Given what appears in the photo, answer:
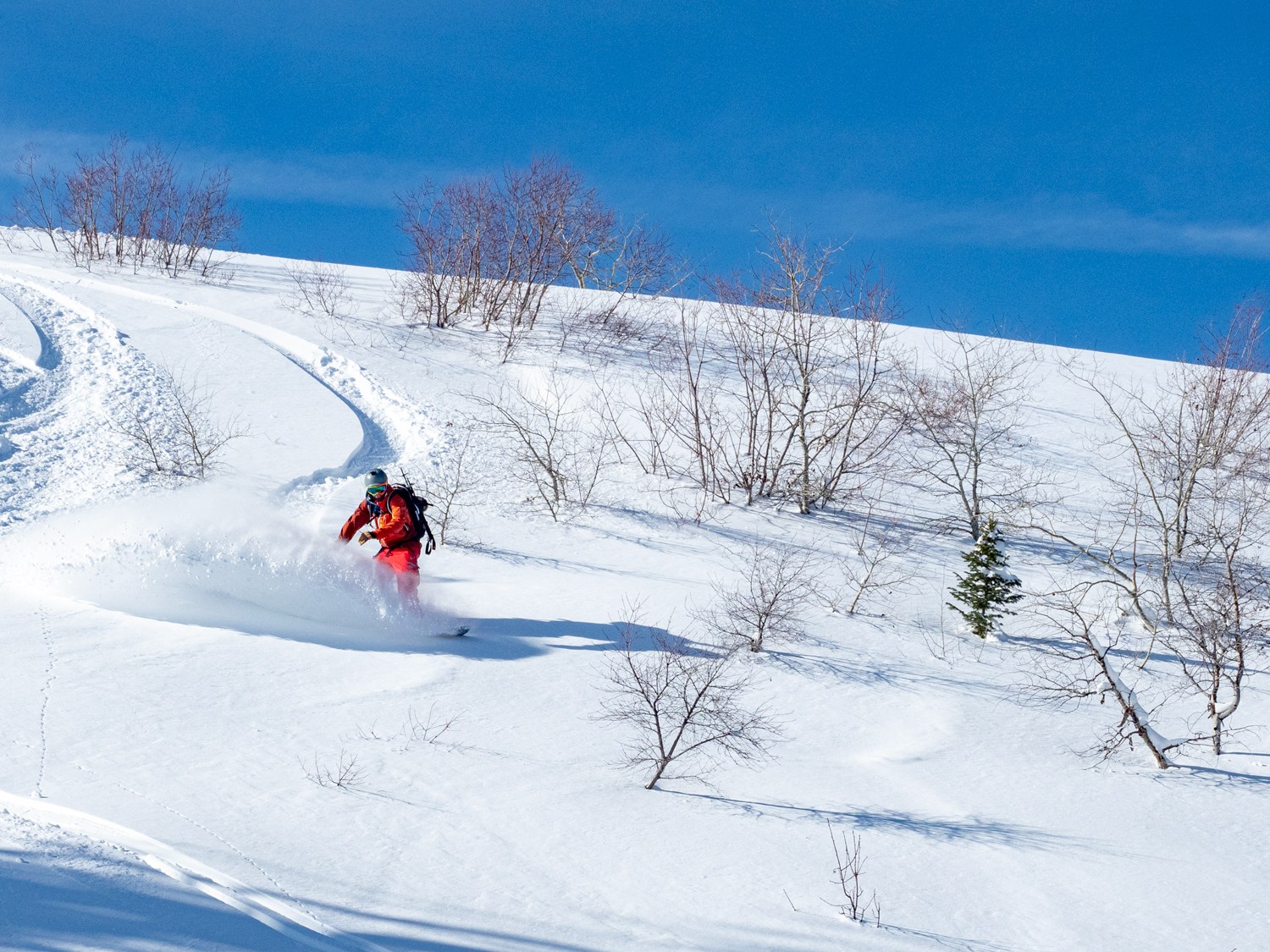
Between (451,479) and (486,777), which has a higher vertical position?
(451,479)

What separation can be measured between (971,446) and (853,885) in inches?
485

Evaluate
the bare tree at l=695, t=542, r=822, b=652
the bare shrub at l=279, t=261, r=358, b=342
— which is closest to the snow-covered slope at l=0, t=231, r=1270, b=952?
the bare tree at l=695, t=542, r=822, b=652

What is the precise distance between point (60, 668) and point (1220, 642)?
11880 millimetres

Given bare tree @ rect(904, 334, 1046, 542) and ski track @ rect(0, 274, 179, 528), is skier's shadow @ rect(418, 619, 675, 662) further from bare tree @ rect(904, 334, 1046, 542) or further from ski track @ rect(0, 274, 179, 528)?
bare tree @ rect(904, 334, 1046, 542)

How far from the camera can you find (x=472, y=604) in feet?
34.2

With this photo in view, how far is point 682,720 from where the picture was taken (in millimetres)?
7418

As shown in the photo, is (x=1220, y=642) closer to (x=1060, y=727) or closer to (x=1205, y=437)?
(x=1060, y=727)

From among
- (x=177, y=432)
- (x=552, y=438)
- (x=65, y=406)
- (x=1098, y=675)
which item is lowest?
(x=1098, y=675)

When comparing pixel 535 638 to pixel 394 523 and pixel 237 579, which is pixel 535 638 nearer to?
pixel 394 523

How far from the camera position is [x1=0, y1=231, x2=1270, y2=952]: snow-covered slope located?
468cm

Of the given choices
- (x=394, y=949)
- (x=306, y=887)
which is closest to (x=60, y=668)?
(x=306, y=887)

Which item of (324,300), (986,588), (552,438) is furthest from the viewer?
(324,300)

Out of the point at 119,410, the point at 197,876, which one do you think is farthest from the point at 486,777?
the point at 119,410

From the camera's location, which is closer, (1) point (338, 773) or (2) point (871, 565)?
(1) point (338, 773)
